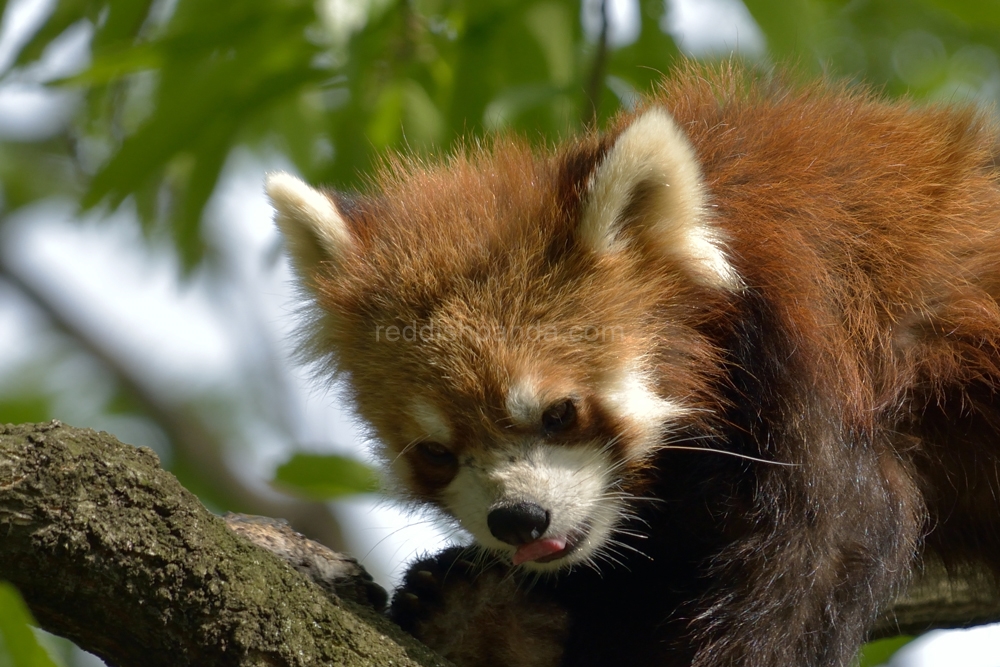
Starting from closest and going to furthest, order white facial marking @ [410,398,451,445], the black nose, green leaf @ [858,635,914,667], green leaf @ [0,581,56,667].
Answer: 1. green leaf @ [0,581,56,667]
2. the black nose
3. white facial marking @ [410,398,451,445]
4. green leaf @ [858,635,914,667]

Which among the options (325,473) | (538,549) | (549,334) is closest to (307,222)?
(549,334)

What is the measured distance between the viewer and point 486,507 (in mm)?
3814

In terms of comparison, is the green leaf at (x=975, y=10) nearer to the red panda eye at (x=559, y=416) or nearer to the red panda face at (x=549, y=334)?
the red panda face at (x=549, y=334)

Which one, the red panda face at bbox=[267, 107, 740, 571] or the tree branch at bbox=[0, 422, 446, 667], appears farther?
the red panda face at bbox=[267, 107, 740, 571]

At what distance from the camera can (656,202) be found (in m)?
3.93

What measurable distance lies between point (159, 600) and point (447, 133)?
3050mm

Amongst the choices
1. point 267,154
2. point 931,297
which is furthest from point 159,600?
point 267,154

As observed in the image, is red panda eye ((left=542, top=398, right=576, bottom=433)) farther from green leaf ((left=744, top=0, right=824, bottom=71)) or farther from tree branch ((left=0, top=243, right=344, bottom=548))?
tree branch ((left=0, top=243, right=344, bottom=548))

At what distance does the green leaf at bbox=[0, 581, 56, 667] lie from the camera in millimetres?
1682

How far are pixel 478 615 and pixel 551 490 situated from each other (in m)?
0.61

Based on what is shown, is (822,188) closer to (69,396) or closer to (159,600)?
(159,600)

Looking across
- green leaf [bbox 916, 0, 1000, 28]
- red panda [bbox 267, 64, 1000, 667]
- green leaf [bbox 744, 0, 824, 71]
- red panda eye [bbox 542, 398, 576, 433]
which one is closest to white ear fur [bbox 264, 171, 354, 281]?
red panda [bbox 267, 64, 1000, 667]

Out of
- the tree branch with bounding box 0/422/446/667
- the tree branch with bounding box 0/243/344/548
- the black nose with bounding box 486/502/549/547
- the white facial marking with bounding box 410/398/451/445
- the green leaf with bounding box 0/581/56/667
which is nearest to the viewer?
the green leaf with bounding box 0/581/56/667

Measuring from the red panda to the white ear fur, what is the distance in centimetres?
3
